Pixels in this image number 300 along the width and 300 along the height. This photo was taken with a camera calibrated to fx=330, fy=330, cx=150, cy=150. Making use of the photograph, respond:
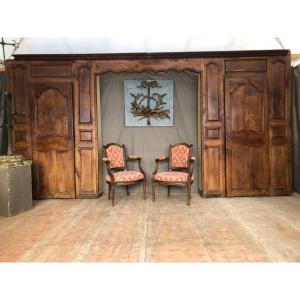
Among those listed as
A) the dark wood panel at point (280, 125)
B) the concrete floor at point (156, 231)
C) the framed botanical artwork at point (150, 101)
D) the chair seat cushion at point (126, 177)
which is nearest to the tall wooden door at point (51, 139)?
the concrete floor at point (156, 231)

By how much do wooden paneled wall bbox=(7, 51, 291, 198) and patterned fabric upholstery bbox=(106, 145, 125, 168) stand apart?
0.77 feet

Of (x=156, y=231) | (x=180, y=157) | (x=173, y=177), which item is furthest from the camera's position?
(x=180, y=157)

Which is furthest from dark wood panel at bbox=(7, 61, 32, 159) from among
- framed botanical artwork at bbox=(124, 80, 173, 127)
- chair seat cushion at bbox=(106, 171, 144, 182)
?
framed botanical artwork at bbox=(124, 80, 173, 127)

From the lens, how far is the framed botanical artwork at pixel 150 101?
5633 mm

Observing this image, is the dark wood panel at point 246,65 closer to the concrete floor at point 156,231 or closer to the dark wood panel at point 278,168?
the dark wood panel at point 278,168

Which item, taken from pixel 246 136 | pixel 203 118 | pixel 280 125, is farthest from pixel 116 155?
pixel 280 125

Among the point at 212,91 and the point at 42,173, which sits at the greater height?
the point at 212,91

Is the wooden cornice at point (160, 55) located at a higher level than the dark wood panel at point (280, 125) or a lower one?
higher

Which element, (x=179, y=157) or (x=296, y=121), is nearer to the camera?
(x=179, y=157)

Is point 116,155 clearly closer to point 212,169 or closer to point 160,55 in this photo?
point 212,169

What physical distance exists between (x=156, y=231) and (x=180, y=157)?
6.61ft

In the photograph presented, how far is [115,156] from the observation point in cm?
543

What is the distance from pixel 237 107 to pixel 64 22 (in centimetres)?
397

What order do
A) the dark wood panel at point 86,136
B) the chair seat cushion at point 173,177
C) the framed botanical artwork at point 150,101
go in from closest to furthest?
the chair seat cushion at point 173,177 < the dark wood panel at point 86,136 < the framed botanical artwork at point 150,101
